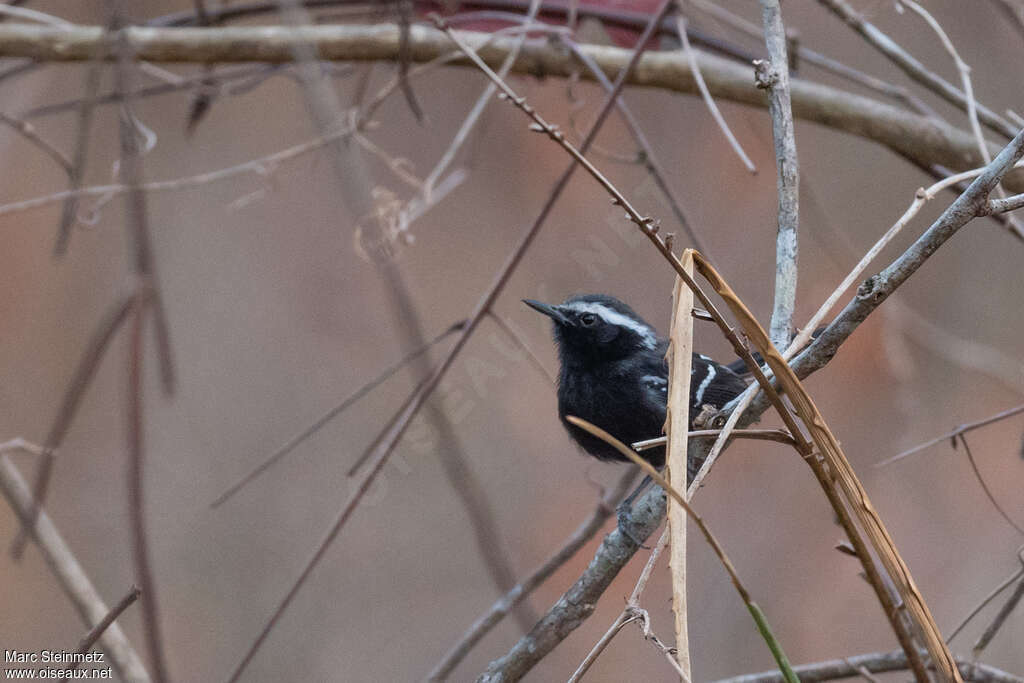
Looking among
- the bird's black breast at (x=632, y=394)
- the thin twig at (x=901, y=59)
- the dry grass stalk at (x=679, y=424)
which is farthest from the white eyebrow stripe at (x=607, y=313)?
the dry grass stalk at (x=679, y=424)

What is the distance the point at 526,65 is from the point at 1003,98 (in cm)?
347

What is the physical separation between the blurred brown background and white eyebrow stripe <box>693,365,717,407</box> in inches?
52.7

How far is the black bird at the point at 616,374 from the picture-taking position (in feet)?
11.4

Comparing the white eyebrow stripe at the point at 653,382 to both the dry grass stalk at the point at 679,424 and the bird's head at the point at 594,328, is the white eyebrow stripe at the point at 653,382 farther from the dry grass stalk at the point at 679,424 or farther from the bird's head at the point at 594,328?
the dry grass stalk at the point at 679,424

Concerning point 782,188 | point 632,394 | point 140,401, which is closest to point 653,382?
point 632,394

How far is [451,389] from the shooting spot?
497 centimetres

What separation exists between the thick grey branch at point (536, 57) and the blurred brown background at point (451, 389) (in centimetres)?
180

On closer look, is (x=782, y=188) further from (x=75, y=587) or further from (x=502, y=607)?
(x=75, y=587)

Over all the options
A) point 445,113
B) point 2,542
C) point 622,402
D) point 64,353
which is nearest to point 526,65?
point 622,402

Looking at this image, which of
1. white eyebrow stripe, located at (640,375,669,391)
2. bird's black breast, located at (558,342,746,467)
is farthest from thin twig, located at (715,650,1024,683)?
white eyebrow stripe, located at (640,375,669,391)

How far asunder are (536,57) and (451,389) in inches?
81.6

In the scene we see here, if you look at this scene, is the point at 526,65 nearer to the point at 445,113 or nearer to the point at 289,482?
the point at 445,113

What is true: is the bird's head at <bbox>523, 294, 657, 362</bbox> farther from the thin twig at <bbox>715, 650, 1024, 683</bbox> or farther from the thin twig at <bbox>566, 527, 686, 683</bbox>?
the thin twig at <bbox>566, 527, 686, 683</bbox>

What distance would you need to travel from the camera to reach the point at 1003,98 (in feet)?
18.0
